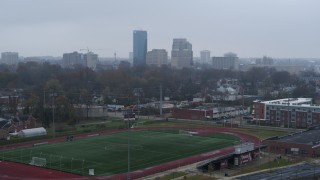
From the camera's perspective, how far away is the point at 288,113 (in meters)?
36.8

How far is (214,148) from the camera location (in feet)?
90.2

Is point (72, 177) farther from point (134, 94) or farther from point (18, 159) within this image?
point (134, 94)

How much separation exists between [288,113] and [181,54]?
10976 centimetres

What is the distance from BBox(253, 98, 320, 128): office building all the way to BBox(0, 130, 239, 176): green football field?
7.01 m

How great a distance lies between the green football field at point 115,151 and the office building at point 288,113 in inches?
276

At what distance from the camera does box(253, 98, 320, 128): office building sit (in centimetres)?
3581

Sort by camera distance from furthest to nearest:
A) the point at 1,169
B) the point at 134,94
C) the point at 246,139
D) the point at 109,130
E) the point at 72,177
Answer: the point at 134,94 < the point at 109,130 < the point at 246,139 < the point at 1,169 < the point at 72,177

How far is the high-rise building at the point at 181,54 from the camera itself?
145 metres

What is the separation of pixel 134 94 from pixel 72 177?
36760 mm

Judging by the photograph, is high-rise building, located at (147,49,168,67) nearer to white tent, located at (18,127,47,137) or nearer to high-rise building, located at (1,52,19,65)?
high-rise building, located at (1,52,19,65)

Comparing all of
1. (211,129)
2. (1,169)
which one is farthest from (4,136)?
(211,129)

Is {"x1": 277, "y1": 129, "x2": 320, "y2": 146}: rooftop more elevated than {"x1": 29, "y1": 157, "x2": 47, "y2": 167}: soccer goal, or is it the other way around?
{"x1": 277, "y1": 129, "x2": 320, "y2": 146}: rooftop

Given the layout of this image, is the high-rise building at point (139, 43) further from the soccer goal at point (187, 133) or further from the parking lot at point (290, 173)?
the parking lot at point (290, 173)

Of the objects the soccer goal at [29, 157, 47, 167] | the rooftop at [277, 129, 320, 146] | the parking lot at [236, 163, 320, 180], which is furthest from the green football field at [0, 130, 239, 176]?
the parking lot at [236, 163, 320, 180]
